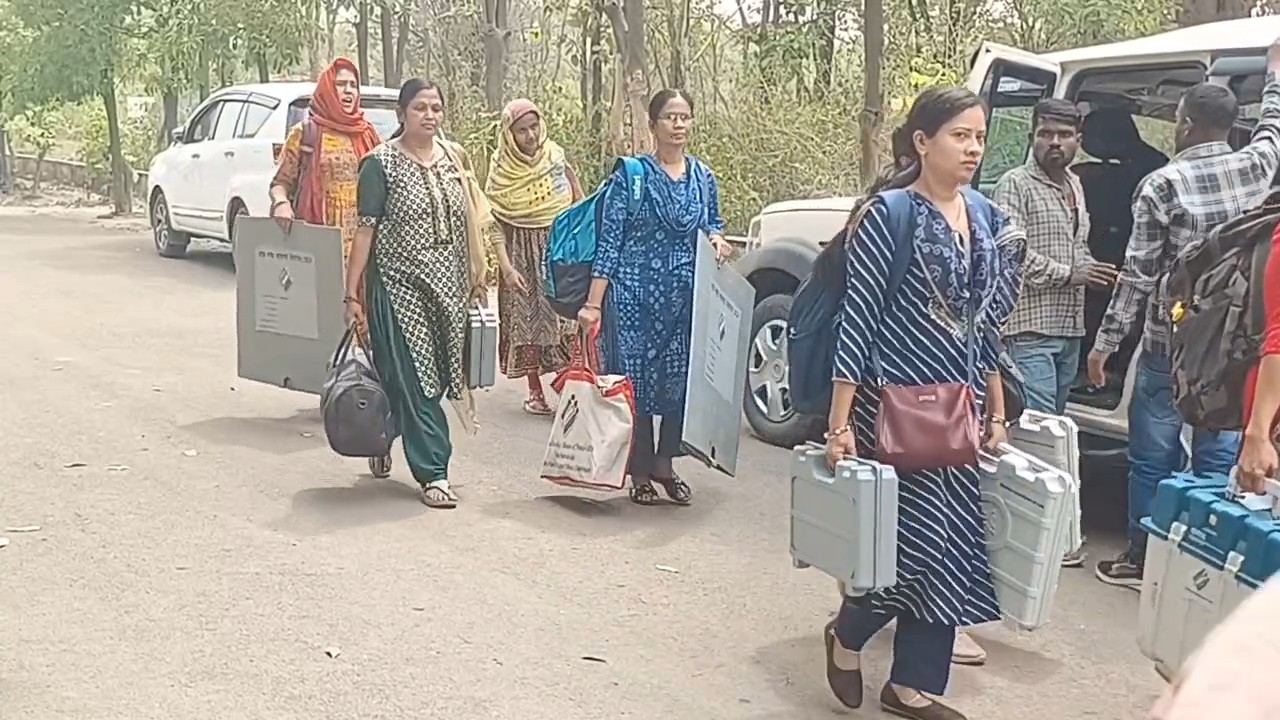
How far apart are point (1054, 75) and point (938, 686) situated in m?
3.04

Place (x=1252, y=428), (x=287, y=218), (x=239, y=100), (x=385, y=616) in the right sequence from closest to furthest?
(x=1252, y=428) → (x=385, y=616) → (x=287, y=218) → (x=239, y=100)

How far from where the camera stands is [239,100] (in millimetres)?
14422

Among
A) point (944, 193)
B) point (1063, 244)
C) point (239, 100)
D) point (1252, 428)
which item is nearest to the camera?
point (1252, 428)

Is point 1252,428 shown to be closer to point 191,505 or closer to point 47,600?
point 47,600

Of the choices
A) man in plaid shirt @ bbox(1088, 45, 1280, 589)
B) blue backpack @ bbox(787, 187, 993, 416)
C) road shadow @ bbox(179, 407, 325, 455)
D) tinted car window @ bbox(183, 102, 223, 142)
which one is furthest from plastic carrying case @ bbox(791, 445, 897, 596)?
tinted car window @ bbox(183, 102, 223, 142)

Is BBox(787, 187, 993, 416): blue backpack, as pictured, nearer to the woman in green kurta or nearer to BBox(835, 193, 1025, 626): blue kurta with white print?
BBox(835, 193, 1025, 626): blue kurta with white print

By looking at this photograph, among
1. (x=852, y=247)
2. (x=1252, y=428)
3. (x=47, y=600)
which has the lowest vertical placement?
(x=47, y=600)

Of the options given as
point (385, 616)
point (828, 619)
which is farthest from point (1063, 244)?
point (385, 616)

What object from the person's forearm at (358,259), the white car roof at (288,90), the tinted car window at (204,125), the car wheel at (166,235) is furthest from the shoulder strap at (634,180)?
the car wheel at (166,235)

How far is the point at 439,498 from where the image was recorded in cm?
632

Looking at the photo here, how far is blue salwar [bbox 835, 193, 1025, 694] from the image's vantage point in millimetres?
3990

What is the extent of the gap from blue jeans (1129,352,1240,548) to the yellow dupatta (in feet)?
12.2

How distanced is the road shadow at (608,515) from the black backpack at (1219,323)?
2.35 m

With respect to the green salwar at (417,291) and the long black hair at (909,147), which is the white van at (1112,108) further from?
the long black hair at (909,147)
